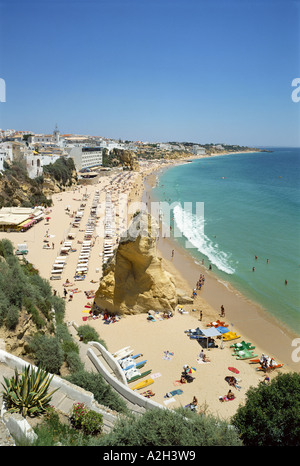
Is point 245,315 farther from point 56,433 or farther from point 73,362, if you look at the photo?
point 56,433

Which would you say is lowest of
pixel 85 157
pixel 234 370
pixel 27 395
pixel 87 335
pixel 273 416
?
pixel 234 370

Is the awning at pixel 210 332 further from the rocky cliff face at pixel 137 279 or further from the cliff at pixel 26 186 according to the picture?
the cliff at pixel 26 186

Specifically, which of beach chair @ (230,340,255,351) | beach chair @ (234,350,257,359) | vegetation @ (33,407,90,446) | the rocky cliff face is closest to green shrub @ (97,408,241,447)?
vegetation @ (33,407,90,446)

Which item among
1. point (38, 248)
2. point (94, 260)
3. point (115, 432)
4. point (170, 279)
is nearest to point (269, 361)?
point (170, 279)

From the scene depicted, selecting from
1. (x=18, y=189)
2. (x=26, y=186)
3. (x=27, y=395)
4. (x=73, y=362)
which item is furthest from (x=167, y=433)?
(x=26, y=186)

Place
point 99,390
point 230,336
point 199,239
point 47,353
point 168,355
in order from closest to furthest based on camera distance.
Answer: point 99,390 → point 47,353 → point 168,355 → point 230,336 → point 199,239

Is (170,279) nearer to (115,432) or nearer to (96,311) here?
(96,311)

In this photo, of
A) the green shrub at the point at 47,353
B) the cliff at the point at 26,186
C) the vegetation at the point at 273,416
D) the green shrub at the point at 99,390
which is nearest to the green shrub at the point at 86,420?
the green shrub at the point at 99,390
